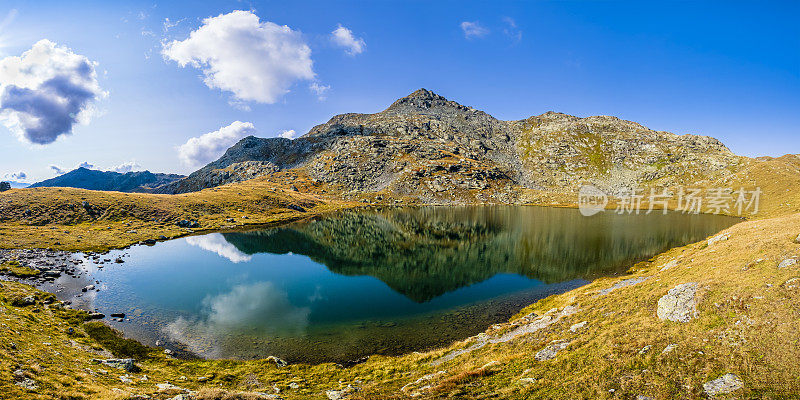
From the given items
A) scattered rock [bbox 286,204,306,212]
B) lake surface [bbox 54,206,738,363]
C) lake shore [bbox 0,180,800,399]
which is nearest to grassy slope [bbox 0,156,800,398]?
lake shore [bbox 0,180,800,399]

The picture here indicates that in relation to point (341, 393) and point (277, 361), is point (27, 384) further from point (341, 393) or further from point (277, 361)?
point (341, 393)

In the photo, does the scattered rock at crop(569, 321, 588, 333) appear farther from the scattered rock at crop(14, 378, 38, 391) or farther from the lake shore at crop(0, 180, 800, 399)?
the scattered rock at crop(14, 378, 38, 391)

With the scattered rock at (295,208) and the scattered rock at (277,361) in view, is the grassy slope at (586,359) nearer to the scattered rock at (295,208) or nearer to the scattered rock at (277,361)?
the scattered rock at (277,361)

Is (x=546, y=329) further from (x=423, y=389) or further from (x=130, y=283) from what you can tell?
(x=130, y=283)

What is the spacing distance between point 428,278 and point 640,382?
3809cm

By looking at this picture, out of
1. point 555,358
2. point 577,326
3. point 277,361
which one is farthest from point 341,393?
point 577,326

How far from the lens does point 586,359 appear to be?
1563 cm

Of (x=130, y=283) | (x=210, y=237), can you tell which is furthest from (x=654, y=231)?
(x=210, y=237)

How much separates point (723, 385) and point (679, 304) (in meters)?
8.36

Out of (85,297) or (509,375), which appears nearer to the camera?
(509,375)

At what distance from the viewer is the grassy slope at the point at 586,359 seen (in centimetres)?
1218

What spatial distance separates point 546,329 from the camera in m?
23.6

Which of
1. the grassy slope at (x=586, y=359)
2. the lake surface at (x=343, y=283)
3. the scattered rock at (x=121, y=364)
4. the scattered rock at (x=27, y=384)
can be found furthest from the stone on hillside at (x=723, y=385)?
the scattered rock at (x=121, y=364)

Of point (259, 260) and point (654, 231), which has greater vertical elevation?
point (654, 231)
